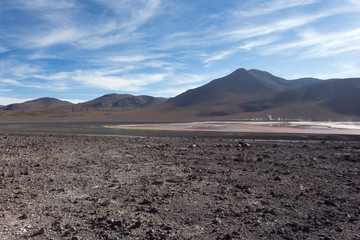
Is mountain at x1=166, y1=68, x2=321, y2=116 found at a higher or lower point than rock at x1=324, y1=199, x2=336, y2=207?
higher

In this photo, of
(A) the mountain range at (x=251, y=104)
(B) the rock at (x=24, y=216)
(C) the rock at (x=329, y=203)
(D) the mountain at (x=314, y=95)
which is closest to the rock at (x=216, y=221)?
(C) the rock at (x=329, y=203)

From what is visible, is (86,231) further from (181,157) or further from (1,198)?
(181,157)

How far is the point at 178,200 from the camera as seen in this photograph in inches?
255

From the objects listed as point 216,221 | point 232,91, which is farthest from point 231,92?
point 216,221

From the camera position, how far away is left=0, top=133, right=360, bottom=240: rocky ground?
4910 millimetres

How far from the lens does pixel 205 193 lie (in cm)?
702

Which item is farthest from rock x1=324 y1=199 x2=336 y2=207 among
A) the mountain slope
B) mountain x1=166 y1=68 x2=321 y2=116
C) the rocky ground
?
the mountain slope

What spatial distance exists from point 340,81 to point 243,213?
140 m

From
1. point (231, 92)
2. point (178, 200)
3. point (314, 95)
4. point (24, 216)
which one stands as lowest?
point (178, 200)

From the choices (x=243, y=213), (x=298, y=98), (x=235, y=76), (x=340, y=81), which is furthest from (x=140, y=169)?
(x=235, y=76)

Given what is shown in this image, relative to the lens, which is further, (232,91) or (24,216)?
(232,91)

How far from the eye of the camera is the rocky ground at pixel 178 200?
4910mm

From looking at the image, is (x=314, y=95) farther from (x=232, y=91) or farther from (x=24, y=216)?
(x=24, y=216)

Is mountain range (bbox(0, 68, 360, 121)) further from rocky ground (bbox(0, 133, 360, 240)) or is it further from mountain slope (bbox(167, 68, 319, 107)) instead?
rocky ground (bbox(0, 133, 360, 240))
